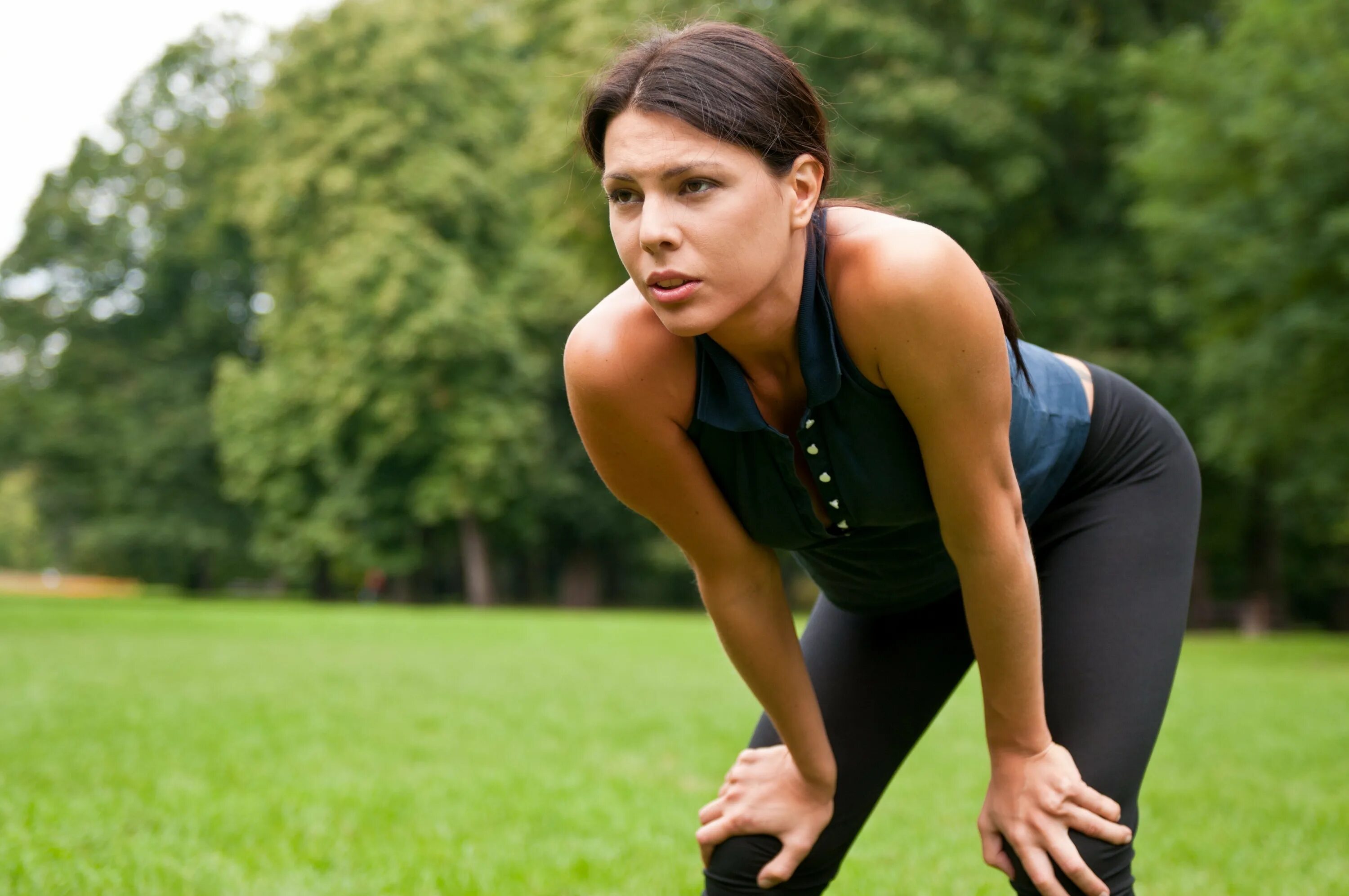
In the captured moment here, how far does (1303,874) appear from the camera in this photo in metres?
4.59

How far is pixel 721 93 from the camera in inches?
76.6

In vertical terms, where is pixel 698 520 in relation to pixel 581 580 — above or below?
above

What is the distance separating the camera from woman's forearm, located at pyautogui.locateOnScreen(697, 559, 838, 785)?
2.48 metres

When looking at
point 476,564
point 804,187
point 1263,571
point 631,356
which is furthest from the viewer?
point 476,564

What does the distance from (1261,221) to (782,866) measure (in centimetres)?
1383

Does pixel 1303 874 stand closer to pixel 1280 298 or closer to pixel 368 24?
pixel 1280 298

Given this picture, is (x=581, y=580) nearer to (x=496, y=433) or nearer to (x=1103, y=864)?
(x=496, y=433)

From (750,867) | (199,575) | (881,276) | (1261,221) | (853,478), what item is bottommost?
(199,575)

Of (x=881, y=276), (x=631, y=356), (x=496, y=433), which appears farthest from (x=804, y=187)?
(x=496, y=433)

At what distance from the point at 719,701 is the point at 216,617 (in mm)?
13751

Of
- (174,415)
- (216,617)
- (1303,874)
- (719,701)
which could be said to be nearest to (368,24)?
(174,415)

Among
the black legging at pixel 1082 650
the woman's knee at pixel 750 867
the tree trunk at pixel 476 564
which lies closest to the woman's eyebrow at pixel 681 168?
the black legging at pixel 1082 650

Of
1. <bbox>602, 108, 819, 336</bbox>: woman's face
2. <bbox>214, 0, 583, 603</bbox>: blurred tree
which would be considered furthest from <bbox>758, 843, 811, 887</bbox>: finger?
<bbox>214, 0, 583, 603</bbox>: blurred tree

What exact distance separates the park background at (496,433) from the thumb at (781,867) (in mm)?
1309
